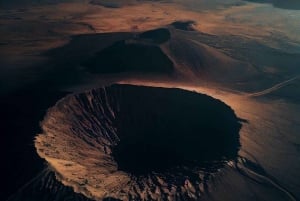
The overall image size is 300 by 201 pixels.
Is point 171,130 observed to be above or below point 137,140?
above

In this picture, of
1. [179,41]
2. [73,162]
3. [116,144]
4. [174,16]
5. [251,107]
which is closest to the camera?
[73,162]

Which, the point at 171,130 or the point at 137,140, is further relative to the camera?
the point at 171,130

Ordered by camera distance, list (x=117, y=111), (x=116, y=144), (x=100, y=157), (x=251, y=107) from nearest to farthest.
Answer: (x=100, y=157), (x=116, y=144), (x=117, y=111), (x=251, y=107)

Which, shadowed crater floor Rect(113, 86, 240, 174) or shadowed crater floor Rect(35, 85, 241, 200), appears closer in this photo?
shadowed crater floor Rect(35, 85, 241, 200)

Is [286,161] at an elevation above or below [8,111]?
below

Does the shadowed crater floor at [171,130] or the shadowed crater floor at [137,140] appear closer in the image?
the shadowed crater floor at [137,140]

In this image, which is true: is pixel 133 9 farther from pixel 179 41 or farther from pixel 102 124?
pixel 102 124

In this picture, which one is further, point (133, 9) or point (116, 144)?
point (133, 9)

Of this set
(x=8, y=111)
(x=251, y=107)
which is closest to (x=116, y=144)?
(x=8, y=111)
